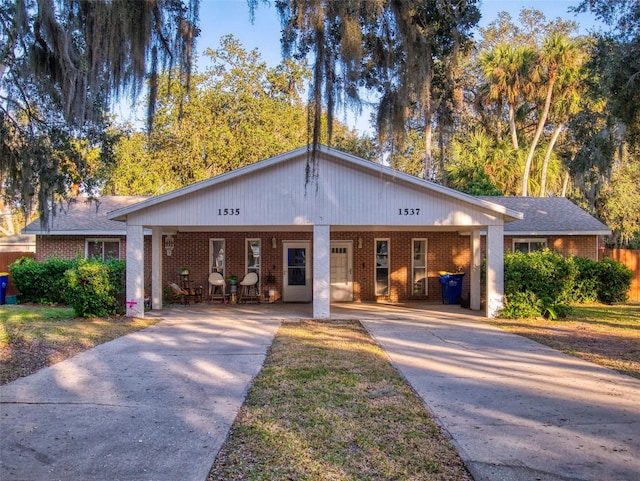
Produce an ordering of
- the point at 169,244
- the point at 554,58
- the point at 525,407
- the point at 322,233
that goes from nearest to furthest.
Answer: the point at 525,407, the point at 322,233, the point at 169,244, the point at 554,58

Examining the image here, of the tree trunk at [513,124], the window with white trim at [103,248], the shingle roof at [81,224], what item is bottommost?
the window with white trim at [103,248]

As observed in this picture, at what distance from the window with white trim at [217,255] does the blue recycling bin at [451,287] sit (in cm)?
733

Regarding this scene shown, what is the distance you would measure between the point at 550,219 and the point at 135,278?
1381cm

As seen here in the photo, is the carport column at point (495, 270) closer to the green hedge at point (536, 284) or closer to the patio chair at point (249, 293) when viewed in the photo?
the green hedge at point (536, 284)

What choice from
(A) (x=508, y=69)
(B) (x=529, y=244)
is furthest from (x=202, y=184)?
(A) (x=508, y=69)

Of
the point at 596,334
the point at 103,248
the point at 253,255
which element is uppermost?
the point at 103,248

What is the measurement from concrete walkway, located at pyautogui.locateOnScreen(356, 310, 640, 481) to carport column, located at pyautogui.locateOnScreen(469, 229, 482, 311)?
17.0ft

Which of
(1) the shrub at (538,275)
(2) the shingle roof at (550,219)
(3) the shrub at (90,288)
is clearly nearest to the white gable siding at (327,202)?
(1) the shrub at (538,275)

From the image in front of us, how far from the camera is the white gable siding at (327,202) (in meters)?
13.0

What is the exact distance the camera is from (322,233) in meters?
13.1

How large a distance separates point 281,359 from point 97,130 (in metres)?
5.65

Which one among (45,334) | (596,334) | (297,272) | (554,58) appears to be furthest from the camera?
(554,58)

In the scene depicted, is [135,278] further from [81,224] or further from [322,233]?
[81,224]

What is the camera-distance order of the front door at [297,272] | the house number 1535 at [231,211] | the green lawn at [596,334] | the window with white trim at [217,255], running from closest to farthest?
1. the green lawn at [596,334]
2. the house number 1535 at [231,211]
3. the window with white trim at [217,255]
4. the front door at [297,272]
